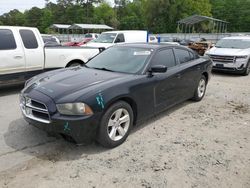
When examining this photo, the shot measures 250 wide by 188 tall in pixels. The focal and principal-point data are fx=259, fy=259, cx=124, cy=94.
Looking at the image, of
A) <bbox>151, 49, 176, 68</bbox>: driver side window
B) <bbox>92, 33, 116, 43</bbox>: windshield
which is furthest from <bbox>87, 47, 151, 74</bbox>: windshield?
<bbox>92, 33, 116, 43</bbox>: windshield

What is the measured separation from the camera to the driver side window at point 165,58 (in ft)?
15.9

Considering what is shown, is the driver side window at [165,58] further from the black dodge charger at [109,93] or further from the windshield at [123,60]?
the windshield at [123,60]

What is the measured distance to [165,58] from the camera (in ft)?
16.8

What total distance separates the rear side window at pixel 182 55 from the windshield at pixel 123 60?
0.98 meters

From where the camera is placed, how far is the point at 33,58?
7.12m

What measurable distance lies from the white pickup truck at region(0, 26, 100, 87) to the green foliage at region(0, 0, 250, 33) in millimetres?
52370

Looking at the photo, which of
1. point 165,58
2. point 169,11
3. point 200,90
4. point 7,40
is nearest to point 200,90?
point 200,90

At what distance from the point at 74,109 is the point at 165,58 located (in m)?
2.39

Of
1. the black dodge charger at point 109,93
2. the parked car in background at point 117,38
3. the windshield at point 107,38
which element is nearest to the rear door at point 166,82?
the black dodge charger at point 109,93

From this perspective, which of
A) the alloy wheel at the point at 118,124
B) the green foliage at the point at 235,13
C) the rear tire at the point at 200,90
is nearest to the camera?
the alloy wheel at the point at 118,124

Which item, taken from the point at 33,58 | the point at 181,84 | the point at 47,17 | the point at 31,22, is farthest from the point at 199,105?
the point at 31,22

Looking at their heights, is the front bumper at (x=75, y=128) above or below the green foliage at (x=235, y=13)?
below

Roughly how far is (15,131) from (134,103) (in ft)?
7.03

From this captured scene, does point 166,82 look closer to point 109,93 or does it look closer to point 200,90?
point 109,93
